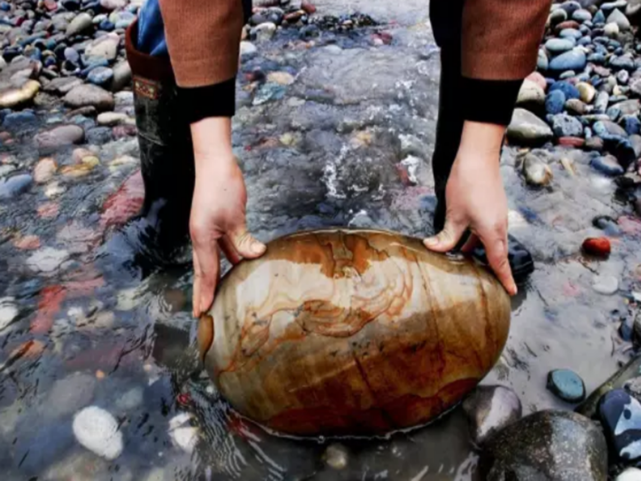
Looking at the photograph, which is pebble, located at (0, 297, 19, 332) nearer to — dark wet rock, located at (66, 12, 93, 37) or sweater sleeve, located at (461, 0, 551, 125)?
sweater sleeve, located at (461, 0, 551, 125)

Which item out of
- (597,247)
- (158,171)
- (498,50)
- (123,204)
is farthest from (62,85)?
(597,247)

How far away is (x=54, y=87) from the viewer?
378 centimetres

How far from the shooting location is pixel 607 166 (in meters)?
3.04

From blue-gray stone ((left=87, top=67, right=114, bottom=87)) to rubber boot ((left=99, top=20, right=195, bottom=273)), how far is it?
5.17 feet

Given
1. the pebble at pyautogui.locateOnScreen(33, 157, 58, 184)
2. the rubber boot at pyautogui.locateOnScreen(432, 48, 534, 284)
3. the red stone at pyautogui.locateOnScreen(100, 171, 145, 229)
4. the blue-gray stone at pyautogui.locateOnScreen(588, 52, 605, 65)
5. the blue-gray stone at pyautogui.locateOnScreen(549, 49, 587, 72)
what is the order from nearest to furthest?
the rubber boot at pyautogui.locateOnScreen(432, 48, 534, 284) → the red stone at pyautogui.locateOnScreen(100, 171, 145, 229) → the pebble at pyautogui.locateOnScreen(33, 157, 58, 184) → the blue-gray stone at pyautogui.locateOnScreen(549, 49, 587, 72) → the blue-gray stone at pyautogui.locateOnScreen(588, 52, 605, 65)

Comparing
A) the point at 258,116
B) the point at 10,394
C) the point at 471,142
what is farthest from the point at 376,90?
the point at 10,394

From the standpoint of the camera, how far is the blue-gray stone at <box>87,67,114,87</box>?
380 centimetres

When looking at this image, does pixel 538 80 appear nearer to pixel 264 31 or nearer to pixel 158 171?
pixel 264 31

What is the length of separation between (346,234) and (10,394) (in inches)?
44.5

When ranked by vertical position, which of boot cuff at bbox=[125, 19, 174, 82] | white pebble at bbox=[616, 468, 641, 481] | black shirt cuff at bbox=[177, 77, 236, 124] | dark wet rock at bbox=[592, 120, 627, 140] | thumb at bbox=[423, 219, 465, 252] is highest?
black shirt cuff at bbox=[177, 77, 236, 124]

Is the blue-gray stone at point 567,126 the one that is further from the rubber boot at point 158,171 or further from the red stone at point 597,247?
the rubber boot at point 158,171

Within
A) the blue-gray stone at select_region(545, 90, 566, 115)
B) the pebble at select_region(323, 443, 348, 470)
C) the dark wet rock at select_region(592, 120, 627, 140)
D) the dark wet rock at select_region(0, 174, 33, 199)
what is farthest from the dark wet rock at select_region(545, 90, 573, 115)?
the dark wet rock at select_region(0, 174, 33, 199)

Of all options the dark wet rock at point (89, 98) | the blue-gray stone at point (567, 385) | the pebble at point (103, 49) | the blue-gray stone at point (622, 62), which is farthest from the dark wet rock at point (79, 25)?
the blue-gray stone at point (567, 385)

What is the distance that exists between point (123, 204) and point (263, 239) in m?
0.65
